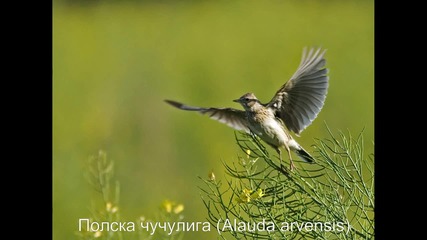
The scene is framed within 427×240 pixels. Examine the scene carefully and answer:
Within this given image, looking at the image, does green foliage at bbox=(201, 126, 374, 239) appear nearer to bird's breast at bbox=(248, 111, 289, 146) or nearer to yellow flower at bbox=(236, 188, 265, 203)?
yellow flower at bbox=(236, 188, 265, 203)

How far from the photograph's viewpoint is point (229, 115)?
3.61m

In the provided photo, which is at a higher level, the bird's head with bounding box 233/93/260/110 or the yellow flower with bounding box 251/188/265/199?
the bird's head with bounding box 233/93/260/110

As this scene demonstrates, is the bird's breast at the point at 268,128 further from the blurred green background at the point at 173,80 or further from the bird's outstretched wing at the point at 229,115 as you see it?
the blurred green background at the point at 173,80

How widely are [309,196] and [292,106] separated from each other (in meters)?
0.43

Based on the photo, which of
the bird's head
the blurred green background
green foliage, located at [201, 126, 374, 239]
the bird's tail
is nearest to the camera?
green foliage, located at [201, 126, 374, 239]

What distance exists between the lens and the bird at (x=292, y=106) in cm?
347

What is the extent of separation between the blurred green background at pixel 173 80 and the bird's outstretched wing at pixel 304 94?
18 cm

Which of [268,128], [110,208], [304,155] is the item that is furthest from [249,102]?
[110,208]

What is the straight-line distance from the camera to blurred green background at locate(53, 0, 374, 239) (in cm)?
383

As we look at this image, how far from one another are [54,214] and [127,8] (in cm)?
105

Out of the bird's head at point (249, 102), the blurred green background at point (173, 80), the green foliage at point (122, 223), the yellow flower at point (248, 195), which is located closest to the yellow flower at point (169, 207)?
the green foliage at point (122, 223)

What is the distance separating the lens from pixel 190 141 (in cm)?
433

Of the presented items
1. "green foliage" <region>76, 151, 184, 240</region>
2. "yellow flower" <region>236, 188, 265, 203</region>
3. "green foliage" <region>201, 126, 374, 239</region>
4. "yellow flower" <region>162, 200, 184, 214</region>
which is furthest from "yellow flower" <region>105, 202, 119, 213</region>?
"yellow flower" <region>236, 188, 265, 203</region>

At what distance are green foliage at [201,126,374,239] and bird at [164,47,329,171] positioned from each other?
11 cm
